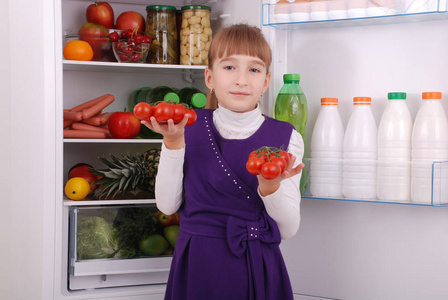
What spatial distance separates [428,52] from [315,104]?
A: 1.34 ft

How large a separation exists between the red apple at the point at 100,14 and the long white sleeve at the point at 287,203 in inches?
39.1

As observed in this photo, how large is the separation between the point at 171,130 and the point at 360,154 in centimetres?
71

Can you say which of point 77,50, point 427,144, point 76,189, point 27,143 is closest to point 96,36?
point 77,50

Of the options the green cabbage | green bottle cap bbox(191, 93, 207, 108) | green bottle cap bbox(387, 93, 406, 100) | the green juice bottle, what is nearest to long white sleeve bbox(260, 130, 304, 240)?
the green juice bottle

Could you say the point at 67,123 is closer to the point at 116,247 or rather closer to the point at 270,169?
the point at 116,247

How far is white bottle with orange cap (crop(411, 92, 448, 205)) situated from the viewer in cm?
158

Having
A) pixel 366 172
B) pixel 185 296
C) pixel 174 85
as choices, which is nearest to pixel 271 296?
pixel 185 296

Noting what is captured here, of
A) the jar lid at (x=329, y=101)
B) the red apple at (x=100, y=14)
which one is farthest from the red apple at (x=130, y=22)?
the jar lid at (x=329, y=101)

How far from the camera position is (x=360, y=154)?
1683 millimetres

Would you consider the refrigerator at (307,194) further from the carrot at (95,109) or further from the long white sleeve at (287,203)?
the long white sleeve at (287,203)

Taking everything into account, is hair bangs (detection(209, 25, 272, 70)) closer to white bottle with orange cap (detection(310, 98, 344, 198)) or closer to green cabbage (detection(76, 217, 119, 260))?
white bottle with orange cap (detection(310, 98, 344, 198))

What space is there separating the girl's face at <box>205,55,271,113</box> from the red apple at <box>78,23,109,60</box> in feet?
2.24

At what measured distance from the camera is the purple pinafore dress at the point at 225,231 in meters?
1.42

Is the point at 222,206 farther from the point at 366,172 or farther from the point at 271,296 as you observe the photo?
the point at 366,172
